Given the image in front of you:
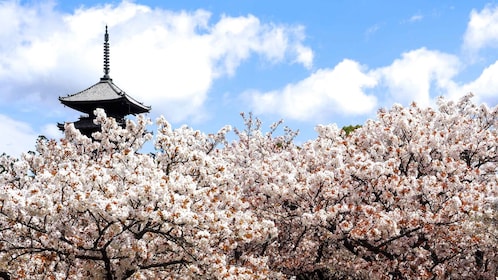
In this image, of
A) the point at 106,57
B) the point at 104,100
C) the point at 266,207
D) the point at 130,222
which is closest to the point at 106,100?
the point at 104,100

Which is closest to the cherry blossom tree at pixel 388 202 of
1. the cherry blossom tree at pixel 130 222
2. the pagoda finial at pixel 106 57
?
the cherry blossom tree at pixel 130 222

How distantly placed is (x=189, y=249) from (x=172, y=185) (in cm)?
151

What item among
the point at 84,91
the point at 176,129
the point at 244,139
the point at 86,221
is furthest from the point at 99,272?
the point at 84,91

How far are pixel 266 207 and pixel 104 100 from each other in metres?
22.6

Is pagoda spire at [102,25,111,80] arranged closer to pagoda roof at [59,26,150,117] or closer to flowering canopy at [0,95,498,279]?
pagoda roof at [59,26,150,117]

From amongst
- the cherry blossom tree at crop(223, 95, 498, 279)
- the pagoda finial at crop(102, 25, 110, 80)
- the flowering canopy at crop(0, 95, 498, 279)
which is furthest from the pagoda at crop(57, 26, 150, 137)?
the cherry blossom tree at crop(223, 95, 498, 279)

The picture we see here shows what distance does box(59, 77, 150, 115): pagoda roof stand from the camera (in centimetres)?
3509

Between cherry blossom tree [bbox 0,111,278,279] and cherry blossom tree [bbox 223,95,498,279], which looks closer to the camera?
cherry blossom tree [bbox 0,111,278,279]

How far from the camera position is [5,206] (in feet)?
32.0

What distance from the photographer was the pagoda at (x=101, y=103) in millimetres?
35156

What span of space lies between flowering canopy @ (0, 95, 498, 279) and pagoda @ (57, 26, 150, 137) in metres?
18.0

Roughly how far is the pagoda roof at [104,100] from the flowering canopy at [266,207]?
58.7 feet

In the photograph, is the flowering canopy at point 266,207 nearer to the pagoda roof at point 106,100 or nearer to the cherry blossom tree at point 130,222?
the cherry blossom tree at point 130,222

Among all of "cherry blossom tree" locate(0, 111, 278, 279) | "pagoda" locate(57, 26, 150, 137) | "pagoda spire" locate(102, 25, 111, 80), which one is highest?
"pagoda spire" locate(102, 25, 111, 80)
